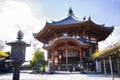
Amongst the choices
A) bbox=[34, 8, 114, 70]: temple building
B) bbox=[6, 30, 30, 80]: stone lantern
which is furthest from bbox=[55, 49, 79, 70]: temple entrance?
bbox=[6, 30, 30, 80]: stone lantern

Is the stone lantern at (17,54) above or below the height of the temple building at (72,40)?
below

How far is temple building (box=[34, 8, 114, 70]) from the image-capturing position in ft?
83.6

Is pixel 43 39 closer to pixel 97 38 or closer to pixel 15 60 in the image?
pixel 97 38

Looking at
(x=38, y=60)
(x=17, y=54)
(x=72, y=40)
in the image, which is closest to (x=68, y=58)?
(x=72, y=40)

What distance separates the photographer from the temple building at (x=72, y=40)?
2549 cm

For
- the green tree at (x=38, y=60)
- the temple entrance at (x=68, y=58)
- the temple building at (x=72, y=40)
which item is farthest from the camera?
the temple entrance at (x=68, y=58)

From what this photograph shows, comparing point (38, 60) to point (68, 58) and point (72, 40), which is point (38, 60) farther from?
point (72, 40)

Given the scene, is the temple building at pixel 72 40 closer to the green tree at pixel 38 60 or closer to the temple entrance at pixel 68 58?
the temple entrance at pixel 68 58

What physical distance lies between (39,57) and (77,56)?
6966mm

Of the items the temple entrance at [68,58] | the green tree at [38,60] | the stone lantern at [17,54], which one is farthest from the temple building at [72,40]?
the stone lantern at [17,54]

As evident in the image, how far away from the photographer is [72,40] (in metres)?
24.8

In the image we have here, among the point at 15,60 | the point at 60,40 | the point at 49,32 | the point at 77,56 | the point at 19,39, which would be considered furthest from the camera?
the point at 49,32

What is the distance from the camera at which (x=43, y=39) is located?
34344 millimetres

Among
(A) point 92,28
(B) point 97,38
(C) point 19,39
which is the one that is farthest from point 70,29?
(C) point 19,39
